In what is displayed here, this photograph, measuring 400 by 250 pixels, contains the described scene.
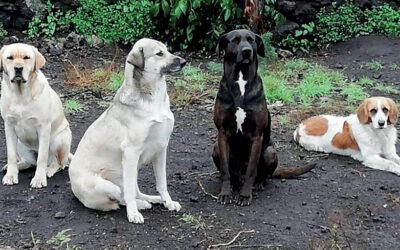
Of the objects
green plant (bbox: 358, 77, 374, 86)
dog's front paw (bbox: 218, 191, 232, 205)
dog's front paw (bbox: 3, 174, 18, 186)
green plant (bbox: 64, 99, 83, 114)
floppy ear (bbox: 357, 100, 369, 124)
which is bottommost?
green plant (bbox: 64, 99, 83, 114)

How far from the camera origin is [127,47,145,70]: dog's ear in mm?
5273

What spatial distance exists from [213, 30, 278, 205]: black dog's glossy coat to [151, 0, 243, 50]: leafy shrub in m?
5.24

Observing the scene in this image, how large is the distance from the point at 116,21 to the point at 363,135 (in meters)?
5.71

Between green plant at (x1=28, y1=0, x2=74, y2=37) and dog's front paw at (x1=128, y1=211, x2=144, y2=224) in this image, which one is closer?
dog's front paw at (x1=128, y1=211, x2=144, y2=224)

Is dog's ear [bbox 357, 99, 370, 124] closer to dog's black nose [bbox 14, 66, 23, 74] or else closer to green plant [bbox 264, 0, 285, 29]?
dog's black nose [bbox 14, 66, 23, 74]

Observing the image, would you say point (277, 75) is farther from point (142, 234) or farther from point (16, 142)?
point (142, 234)

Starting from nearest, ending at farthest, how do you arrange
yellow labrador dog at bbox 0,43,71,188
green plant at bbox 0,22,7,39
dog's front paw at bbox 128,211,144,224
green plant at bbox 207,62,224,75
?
dog's front paw at bbox 128,211,144,224
yellow labrador dog at bbox 0,43,71,188
green plant at bbox 207,62,224,75
green plant at bbox 0,22,7,39

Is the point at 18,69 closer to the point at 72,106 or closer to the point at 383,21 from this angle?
the point at 72,106

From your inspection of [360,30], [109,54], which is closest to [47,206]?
[109,54]

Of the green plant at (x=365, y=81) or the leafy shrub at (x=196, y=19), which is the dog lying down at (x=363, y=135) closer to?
the green plant at (x=365, y=81)

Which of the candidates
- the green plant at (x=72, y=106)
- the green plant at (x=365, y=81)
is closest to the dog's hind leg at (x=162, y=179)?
the green plant at (x=72, y=106)

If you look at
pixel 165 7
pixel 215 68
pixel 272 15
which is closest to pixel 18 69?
pixel 215 68

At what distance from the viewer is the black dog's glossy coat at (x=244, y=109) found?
580 centimetres

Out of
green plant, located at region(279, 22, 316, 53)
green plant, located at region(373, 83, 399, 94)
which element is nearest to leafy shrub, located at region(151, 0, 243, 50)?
green plant, located at region(279, 22, 316, 53)
